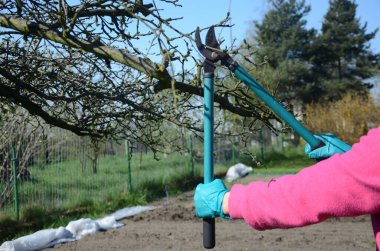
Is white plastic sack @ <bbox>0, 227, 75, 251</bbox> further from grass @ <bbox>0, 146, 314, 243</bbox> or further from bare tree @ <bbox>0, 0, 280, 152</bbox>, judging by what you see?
bare tree @ <bbox>0, 0, 280, 152</bbox>

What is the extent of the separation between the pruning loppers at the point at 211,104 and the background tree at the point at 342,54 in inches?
1143

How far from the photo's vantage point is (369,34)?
31.1 m

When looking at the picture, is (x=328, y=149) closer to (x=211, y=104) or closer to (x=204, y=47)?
(x=211, y=104)

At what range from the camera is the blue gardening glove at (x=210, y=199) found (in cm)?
154

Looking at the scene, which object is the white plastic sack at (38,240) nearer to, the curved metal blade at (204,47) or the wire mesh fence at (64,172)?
the wire mesh fence at (64,172)

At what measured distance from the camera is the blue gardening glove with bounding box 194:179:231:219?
1.54 meters

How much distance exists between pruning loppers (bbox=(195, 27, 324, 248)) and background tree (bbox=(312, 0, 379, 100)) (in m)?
29.0

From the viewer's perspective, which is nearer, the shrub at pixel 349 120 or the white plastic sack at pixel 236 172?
the white plastic sack at pixel 236 172

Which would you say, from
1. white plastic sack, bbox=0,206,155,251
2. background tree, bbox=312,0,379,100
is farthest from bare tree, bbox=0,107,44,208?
background tree, bbox=312,0,379,100

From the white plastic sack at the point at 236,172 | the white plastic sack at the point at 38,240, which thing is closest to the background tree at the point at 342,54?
the white plastic sack at the point at 236,172

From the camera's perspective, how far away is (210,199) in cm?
156

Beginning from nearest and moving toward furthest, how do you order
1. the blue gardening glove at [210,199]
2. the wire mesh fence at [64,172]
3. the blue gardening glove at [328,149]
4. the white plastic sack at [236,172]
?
the blue gardening glove at [210,199] → the blue gardening glove at [328,149] → the wire mesh fence at [64,172] → the white plastic sack at [236,172]

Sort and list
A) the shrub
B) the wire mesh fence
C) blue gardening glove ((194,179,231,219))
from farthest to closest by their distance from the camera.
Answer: the shrub < the wire mesh fence < blue gardening glove ((194,179,231,219))

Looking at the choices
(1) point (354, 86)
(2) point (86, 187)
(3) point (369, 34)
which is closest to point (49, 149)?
(2) point (86, 187)
